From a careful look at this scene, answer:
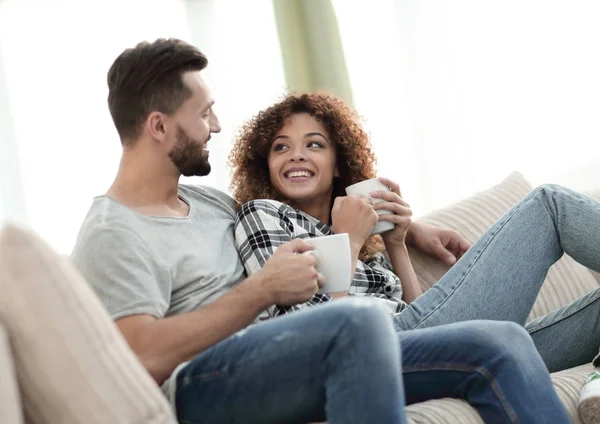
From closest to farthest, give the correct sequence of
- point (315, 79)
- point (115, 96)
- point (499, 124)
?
point (115, 96) → point (499, 124) → point (315, 79)

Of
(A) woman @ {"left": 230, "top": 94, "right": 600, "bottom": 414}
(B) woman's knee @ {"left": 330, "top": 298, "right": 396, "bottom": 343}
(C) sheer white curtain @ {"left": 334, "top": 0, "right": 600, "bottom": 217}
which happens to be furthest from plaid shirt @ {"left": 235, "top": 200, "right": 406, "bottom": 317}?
(C) sheer white curtain @ {"left": 334, "top": 0, "right": 600, "bottom": 217}

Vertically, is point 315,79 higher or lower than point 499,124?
higher

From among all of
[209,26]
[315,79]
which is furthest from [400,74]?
[209,26]

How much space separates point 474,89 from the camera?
3.66 metres

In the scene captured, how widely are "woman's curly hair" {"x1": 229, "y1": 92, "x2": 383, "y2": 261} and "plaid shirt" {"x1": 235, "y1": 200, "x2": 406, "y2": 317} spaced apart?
12 centimetres

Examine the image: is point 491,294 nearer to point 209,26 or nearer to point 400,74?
point 400,74

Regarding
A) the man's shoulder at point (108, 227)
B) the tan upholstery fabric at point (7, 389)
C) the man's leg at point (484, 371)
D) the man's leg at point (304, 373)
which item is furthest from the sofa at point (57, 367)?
the man's leg at point (484, 371)

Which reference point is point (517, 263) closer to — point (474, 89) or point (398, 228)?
point (398, 228)

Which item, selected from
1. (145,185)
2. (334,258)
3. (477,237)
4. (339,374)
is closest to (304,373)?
(339,374)

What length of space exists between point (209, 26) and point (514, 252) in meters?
2.57

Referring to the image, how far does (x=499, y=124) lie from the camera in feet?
11.8

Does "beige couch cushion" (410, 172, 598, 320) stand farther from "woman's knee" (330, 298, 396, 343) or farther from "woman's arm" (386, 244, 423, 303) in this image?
"woman's knee" (330, 298, 396, 343)

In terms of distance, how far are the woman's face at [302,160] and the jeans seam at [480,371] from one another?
0.66 m

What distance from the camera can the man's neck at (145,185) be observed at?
173 cm
